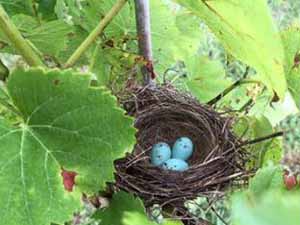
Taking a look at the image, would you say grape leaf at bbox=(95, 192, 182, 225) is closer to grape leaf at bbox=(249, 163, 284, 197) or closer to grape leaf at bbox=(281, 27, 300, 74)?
grape leaf at bbox=(249, 163, 284, 197)

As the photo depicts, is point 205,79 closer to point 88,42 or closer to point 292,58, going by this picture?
point 292,58

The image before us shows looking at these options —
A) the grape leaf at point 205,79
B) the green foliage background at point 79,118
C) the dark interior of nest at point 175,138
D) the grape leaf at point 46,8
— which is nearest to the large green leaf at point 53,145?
the green foliage background at point 79,118

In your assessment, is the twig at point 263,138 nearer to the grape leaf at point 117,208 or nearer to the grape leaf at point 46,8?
the grape leaf at point 117,208

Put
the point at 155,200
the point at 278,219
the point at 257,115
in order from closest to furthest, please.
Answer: the point at 278,219 < the point at 155,200 < the point at 257,115

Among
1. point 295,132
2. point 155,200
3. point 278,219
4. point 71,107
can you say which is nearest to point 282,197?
point 278,219

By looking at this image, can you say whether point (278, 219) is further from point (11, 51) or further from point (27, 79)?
point (11, 51)

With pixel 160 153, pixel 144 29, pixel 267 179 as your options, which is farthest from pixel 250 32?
pixel 160 153
